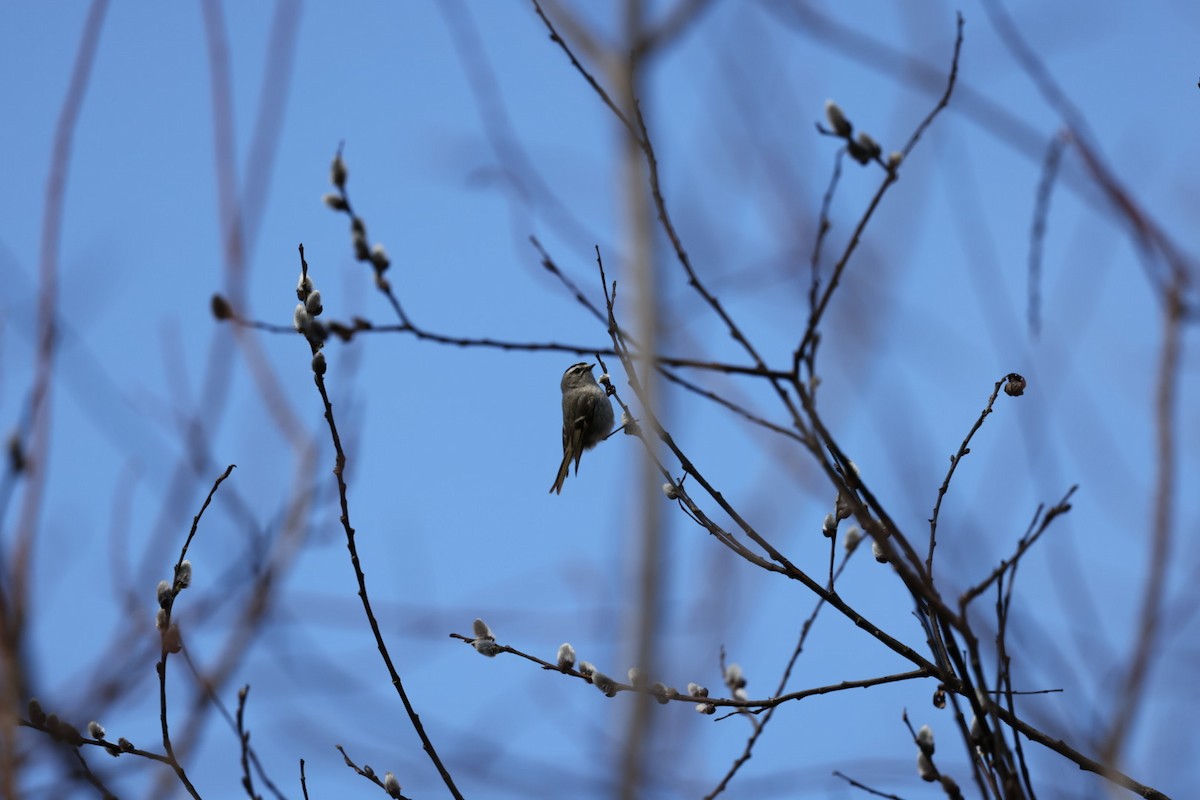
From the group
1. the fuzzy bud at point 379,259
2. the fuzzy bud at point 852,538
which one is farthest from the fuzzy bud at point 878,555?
the fuzzy bud at point 379,259

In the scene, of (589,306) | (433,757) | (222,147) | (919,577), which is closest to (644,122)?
(589,306)

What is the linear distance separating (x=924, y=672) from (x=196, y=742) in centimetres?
143

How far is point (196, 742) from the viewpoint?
1.72 meters

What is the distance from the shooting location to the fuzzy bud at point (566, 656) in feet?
9.25

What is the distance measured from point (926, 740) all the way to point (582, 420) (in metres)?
3.77

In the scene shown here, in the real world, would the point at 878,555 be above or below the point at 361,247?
below

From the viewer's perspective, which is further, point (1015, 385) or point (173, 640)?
point (1015, 385)

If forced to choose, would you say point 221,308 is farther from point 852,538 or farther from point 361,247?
point 852,538

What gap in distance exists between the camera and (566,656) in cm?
282

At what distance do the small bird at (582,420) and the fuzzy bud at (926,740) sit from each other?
11.5ft

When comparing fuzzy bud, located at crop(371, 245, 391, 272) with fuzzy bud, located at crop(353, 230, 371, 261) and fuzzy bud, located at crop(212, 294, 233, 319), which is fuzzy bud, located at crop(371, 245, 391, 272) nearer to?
fuzzy bud, located at crop(353, 230, 371, 261)

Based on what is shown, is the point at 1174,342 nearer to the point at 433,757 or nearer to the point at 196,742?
the point at 433,757

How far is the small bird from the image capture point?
19.9 feet

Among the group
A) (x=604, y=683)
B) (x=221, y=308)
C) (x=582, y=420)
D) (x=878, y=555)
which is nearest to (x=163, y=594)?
(x=221, y=308)
